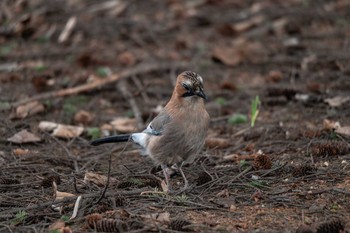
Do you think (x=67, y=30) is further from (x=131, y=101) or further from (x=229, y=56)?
(x=131, y=101)

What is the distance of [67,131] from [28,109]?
0.86 meters

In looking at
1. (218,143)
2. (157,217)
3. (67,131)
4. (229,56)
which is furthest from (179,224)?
(229,56)

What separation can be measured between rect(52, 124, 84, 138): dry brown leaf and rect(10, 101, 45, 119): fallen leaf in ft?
2.01

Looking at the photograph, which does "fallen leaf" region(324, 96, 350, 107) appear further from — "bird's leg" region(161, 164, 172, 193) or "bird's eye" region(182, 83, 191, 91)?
"bird's leg" region(161, 164, 172, 193)

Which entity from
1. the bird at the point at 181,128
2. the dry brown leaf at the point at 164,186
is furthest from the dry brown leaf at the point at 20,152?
the dry brown leaf at the point at 164,186

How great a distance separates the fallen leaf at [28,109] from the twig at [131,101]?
1.11m

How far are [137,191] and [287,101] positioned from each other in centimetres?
350

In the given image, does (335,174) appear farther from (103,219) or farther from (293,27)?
(293,27)

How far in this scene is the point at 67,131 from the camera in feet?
23.3

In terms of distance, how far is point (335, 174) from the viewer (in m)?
5.10

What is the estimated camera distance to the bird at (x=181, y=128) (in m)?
5.37

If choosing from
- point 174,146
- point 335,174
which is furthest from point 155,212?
point 335,174

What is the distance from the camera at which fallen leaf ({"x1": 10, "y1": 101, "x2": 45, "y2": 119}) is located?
752 cm

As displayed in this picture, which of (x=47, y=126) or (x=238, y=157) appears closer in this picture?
(x=238, y=157)
